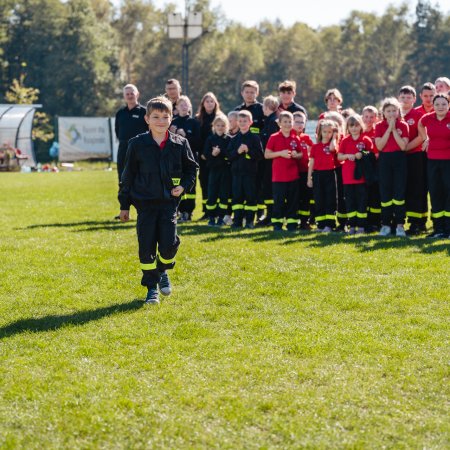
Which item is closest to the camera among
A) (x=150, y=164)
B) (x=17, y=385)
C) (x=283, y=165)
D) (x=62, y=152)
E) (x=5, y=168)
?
(x=17, y=385)


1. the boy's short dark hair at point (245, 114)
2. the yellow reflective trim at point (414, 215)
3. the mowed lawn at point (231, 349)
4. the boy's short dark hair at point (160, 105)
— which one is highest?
the boy's short dark hair at point (245, 114)

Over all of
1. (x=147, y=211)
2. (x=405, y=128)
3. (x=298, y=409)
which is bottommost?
(x=298, y=409)

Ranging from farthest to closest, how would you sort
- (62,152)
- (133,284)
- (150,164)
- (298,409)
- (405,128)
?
(62,152), (405,128), (133,284), (150,164), (298,409)

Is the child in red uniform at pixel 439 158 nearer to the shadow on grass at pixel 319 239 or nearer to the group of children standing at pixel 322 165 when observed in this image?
the group of children standing at pixel 322 165

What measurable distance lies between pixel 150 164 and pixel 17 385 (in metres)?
2.85

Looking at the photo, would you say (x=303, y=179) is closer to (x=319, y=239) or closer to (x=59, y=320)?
(x=319, y=239)

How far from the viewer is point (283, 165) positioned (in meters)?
12.1

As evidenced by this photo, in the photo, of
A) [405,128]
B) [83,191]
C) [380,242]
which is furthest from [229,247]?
[83,191]

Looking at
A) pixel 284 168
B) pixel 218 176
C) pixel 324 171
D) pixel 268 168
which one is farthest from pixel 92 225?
pixel 324 171

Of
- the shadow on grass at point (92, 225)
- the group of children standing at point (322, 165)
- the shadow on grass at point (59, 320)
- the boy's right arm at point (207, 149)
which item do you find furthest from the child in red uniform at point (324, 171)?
the shadow on grass at point (59, 320)

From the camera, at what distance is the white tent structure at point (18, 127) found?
38.6m

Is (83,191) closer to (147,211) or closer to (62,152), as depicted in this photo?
(147,211)

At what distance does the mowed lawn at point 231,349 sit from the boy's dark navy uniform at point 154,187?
50cm

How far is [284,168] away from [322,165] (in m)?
0.61
